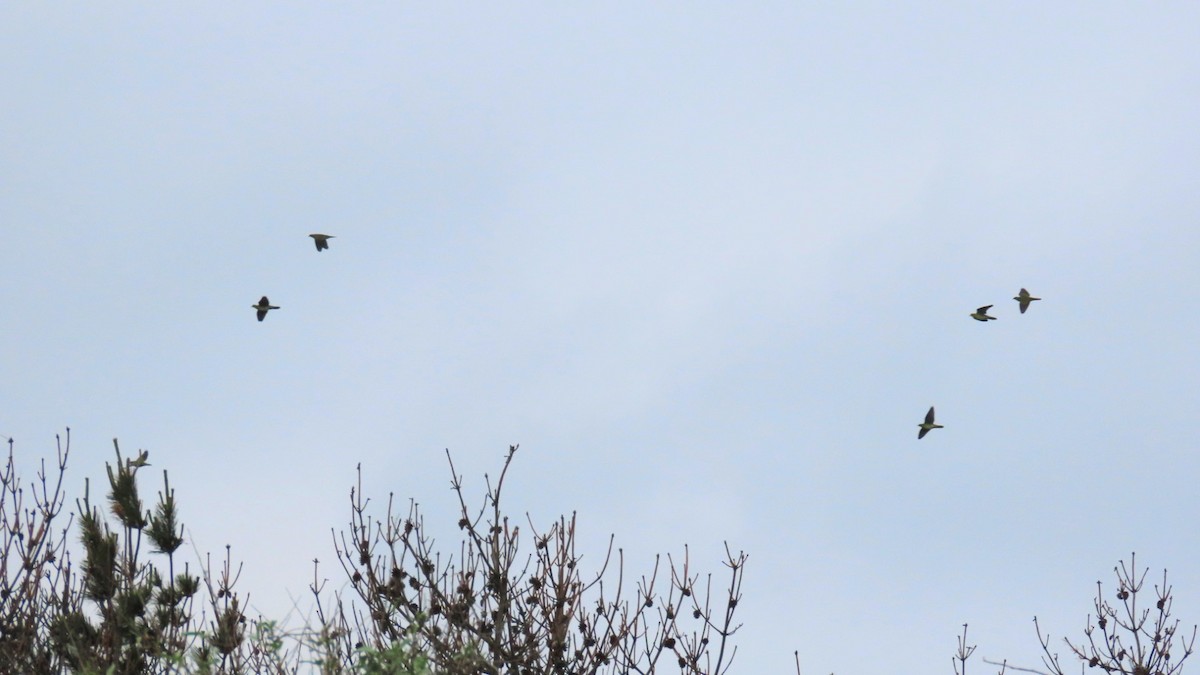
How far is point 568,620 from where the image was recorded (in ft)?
32.5

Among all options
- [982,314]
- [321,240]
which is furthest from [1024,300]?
[321,240]

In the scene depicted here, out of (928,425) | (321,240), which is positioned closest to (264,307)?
(321,240)

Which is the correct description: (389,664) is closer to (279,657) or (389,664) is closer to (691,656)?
(279,657)

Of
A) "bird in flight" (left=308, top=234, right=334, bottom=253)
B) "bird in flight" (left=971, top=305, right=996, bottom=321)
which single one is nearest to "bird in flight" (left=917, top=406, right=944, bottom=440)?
"bird in flight" (left=971, top=305, right=996, bottom=321)

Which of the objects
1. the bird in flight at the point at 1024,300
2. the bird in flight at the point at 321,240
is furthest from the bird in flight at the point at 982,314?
the bird in flight at the point at 321,240

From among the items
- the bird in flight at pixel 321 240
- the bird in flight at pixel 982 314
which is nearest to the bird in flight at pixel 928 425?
the bird in flight at pixel 982 314

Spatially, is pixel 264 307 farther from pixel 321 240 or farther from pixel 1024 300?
pixel 1024 300

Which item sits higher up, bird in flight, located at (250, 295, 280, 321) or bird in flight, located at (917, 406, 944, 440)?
bird in flight, located at (250, 295, 280, 321)

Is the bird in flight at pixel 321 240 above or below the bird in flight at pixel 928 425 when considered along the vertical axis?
above

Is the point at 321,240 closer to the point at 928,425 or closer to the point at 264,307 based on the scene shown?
the point at 264,307

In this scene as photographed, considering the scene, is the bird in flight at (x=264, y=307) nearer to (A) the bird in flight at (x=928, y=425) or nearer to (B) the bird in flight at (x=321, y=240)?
(B) the bird in flight at (x=321, y=240)

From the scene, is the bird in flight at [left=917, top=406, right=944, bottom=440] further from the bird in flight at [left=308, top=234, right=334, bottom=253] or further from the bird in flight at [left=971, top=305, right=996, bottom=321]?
the bird in flight at [left=308, top=234, right=334, bottom=253]

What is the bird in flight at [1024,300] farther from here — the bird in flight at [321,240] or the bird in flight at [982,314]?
the bird in flight at [321,240]

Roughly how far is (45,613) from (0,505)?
1.43 m
